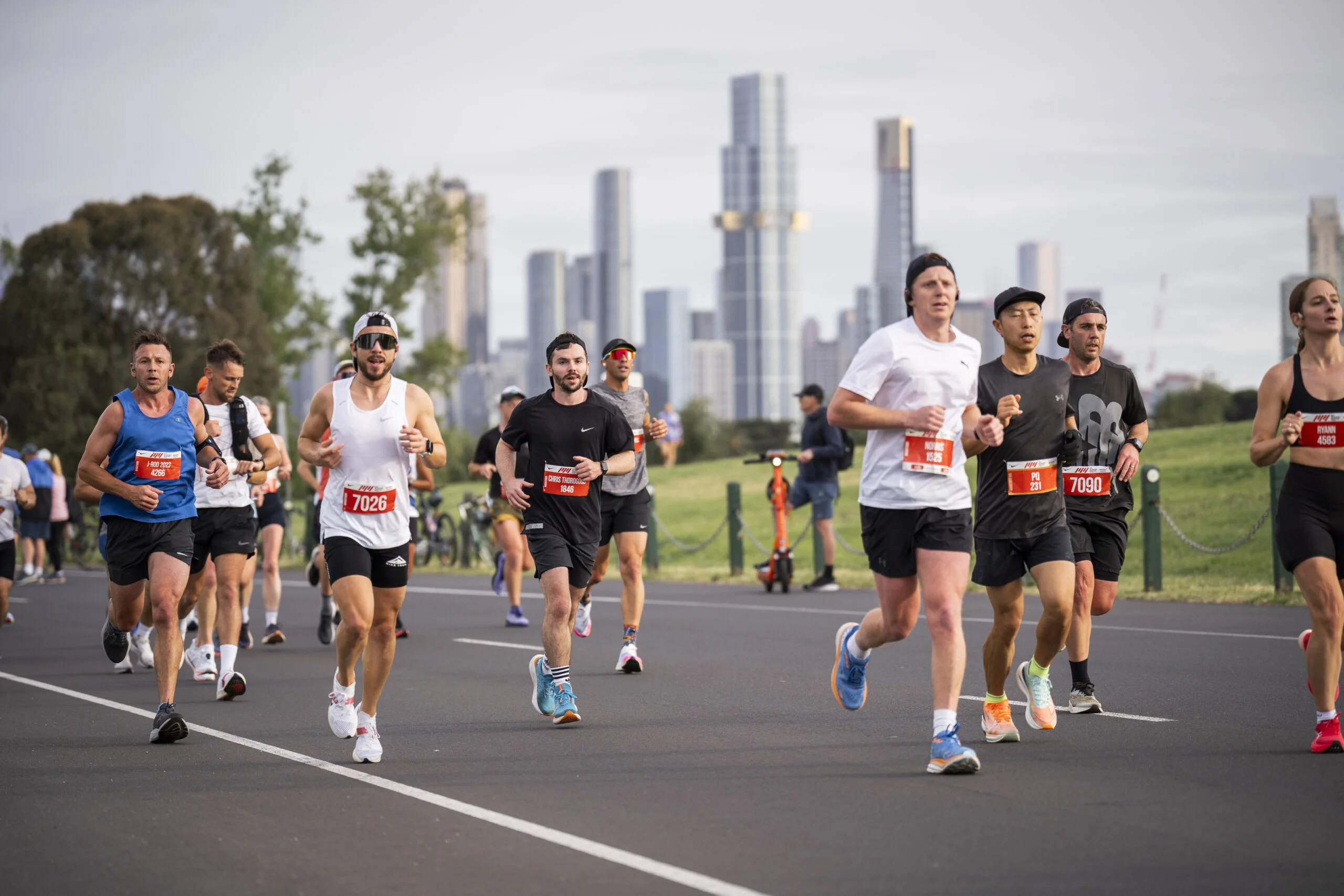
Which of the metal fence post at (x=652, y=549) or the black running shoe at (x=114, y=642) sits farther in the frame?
the metal fence post at (x=652, y=549)

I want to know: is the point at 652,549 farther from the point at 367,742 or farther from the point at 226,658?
the point at 367,742

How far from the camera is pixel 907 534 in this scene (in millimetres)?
7590

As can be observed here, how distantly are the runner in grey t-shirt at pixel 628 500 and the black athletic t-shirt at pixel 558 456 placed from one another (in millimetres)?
1706

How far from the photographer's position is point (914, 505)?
24.7 ft

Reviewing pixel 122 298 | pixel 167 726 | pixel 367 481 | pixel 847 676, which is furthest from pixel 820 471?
pixel 122 298

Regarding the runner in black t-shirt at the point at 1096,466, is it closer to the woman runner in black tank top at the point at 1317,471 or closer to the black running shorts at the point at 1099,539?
the black running shorts at the point at 1099,539

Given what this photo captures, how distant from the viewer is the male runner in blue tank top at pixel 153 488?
30.0 ft

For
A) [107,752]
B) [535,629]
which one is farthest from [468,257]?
[107,752]

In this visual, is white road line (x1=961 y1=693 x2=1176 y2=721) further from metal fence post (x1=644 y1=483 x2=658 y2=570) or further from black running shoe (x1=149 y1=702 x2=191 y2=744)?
metal fence post (x1=644 y1=483 x2=658 y2=570)

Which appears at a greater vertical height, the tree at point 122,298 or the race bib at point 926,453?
the tree at point 122,298

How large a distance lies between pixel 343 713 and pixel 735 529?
52.1ft

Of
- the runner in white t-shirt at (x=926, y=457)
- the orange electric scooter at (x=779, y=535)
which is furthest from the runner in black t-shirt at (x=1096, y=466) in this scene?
the orange electric scooter at (x=779, y=535)

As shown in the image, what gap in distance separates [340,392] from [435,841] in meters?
2.86

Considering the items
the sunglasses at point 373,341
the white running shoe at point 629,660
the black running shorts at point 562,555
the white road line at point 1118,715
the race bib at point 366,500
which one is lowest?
the white running shoe at point 629,660
